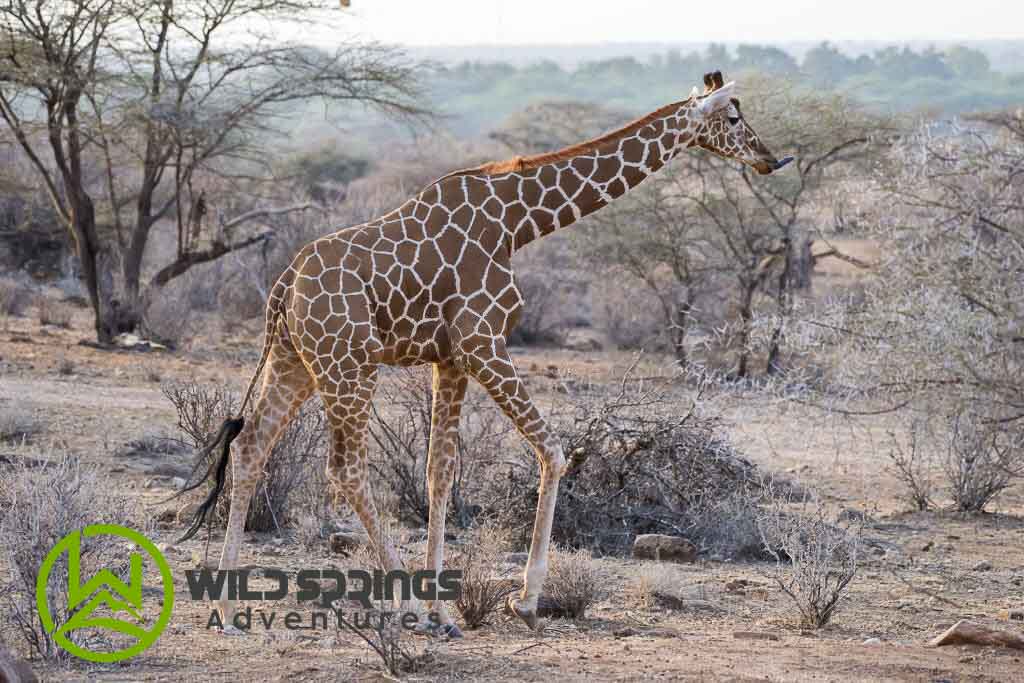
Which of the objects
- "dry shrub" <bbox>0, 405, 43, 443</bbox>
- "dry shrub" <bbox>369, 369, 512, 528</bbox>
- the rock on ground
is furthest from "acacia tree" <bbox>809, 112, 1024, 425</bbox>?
"dry shrub" <bbox>0, 405, 43, 443</bbox>

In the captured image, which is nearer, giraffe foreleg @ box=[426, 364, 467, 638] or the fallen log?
the fallen log

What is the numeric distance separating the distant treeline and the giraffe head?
77.5m

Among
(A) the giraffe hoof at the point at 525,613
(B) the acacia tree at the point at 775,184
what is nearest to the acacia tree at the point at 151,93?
(B) the acacia tree at the point at 775,184

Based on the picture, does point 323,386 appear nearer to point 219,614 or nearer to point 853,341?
point 219,614

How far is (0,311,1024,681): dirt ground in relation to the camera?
572cm

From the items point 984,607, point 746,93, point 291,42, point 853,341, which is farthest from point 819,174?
point 984,607

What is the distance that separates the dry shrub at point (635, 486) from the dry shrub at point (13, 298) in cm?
1301

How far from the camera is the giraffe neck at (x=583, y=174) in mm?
6590

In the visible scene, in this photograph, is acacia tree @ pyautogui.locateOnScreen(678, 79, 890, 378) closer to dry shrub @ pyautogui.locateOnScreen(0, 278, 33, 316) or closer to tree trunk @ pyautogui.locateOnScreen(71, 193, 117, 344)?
tree trunk @ pyautogui.locateOnScreen(71, 193, 117, 344)

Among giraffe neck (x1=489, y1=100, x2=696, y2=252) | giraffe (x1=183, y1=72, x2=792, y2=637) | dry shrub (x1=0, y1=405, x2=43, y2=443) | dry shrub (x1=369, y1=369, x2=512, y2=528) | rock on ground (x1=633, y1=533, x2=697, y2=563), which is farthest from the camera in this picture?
dry shrub (x1=0, y1=405, x2=43, y2=443)

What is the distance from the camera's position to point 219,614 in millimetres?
6336

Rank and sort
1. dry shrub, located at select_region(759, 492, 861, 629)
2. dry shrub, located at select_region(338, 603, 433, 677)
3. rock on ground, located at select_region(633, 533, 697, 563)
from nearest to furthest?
dry shrub, located at select_region(338, 603, 433, 677), dry shrub, located at select_region(759, 492, 861, 629), rock on ground, located at select_region(633, 533, 697, 563)

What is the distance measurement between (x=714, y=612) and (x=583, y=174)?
247 cm

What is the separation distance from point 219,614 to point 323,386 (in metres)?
1.16
